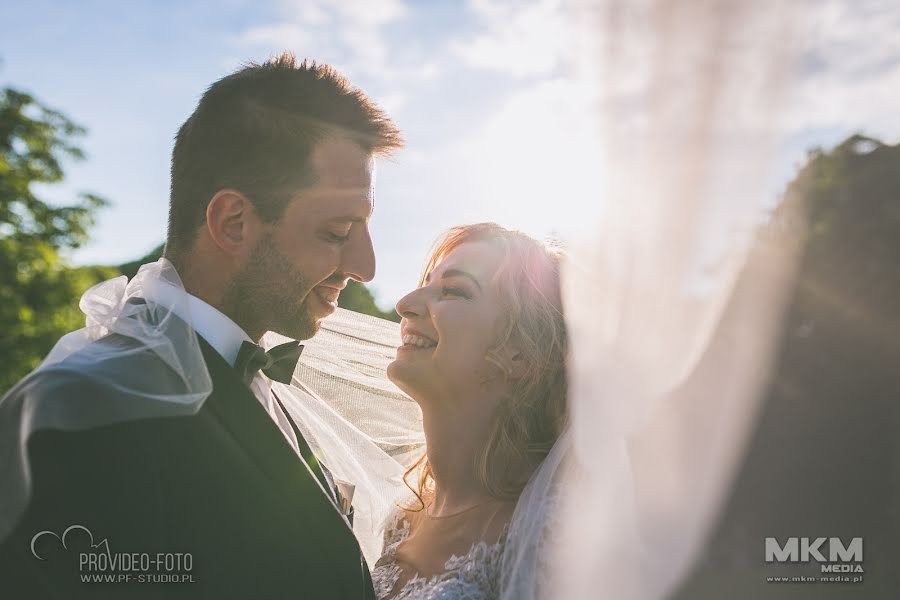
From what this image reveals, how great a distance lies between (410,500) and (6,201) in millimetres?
17939

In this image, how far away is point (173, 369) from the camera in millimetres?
2301

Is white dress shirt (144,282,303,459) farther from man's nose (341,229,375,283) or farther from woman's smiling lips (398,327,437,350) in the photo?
woman's smiling lips (398,327,437,350)

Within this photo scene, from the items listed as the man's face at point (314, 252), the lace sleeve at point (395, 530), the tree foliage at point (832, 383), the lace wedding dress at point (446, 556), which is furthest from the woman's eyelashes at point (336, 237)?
the tree foliage at point (832, 383)

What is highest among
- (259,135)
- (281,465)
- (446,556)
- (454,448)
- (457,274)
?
(259,135)

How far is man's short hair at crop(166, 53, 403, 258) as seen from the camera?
292 cm

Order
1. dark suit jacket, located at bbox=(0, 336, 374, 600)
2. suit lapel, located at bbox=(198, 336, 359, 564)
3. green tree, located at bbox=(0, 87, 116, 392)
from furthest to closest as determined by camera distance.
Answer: green tree, located at bbox=(0, 87, 116, 392) < suit lapel, located at bbox=(198, 336, 359, 564) < dark suit jacket, located at bbox=(0, 336, 374, 600)

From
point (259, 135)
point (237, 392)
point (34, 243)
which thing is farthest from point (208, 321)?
point (34, 243)

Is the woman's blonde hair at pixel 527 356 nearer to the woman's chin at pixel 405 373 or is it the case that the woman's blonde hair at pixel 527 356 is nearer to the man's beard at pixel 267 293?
the woman's chin at pixel 405 373

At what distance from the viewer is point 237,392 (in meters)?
2.41

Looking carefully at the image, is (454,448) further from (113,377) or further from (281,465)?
(113,377)

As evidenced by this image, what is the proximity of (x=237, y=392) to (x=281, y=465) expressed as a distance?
277 mm

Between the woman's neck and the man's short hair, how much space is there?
4.33ft

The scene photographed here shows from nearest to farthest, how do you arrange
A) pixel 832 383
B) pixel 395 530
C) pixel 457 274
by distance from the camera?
pixel 457 274 < pixel 395 530 < pixel 832 383

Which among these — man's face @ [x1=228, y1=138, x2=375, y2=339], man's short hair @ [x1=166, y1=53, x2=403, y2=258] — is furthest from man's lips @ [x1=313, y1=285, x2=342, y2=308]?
man's short hair @ [x1=166, y1=53, x2=403, y2=258]
